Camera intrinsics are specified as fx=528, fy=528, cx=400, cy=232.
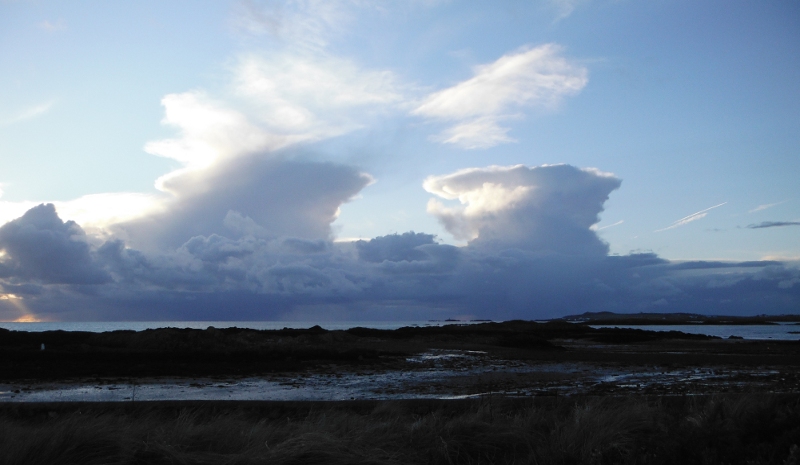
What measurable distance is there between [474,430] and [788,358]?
35.4 m

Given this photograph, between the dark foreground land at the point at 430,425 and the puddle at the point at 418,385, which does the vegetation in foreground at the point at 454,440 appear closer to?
the dark foreground land at the point at 430,425

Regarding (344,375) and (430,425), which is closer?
(430,425)

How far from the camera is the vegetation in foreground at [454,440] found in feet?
22.2

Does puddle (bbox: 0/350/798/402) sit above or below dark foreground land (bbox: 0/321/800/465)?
below

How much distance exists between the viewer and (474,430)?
835 cm

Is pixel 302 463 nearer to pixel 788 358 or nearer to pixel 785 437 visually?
pixel 785 437

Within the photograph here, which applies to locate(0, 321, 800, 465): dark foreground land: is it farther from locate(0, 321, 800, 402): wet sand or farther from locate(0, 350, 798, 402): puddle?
locate(0, 321, 800, 402): wet sand

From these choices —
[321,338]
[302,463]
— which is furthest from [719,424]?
[321,338]

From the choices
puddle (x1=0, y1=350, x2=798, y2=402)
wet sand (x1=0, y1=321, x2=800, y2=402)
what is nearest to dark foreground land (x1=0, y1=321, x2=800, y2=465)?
puddle (x1=0, y1=350, x2=798, y2=402)

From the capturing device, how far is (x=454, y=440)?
7902mm

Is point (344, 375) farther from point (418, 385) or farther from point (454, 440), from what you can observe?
point (454, 440)

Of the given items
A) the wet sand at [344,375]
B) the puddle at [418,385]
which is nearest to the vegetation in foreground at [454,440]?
the wet sand at [344,375]

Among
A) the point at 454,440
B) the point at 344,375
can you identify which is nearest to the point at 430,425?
the point at 454,440

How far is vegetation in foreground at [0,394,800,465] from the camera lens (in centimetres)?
677
